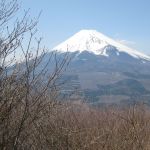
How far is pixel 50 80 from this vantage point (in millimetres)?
4477

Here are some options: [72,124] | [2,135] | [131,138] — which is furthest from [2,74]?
[131,138]

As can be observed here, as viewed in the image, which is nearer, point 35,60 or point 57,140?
point 35,60

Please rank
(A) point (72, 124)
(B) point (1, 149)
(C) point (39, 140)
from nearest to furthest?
(B) point (1, 149) → (C) point (39, 140) → (A) point (72, 124)

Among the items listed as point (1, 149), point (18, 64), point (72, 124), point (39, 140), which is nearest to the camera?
point (1, 149)

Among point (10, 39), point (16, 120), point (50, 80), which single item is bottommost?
point (16, 120)

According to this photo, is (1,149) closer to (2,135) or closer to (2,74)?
(2,135)

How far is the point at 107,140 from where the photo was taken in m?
5.58

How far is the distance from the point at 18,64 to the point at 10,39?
29 cm

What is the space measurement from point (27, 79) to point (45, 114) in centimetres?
60

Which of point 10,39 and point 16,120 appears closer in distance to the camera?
point 16,120

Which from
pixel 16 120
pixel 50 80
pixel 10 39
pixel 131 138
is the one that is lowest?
pixel 131 138

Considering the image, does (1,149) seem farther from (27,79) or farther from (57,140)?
(57,140)

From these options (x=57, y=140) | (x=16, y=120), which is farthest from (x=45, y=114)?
(x=57, y=140)

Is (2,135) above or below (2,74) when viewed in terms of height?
below
